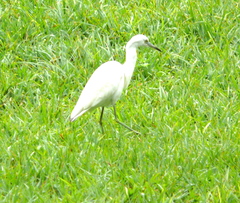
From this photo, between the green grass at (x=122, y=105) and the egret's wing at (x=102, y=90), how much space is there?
304mm

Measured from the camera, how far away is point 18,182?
5328 millimetres

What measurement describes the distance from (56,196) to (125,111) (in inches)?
70.8

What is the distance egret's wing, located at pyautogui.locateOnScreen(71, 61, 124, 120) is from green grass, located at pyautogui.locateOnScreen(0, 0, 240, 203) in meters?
0.30

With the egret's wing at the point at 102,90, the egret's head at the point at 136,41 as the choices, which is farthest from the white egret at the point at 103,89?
the egret's head at the point at 136,41

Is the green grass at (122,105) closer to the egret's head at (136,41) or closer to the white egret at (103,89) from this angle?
the white egret at (103,89)

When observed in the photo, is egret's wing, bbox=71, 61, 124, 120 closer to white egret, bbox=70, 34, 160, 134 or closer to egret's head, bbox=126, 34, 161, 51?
white egret, bbox=70, 34, 160, 134

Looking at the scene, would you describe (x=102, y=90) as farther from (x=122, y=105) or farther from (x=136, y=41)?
(x=122, y=105)

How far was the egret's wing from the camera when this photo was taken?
19.8 ft

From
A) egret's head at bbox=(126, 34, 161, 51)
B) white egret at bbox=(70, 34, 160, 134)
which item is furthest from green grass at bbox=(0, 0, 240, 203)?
egret's head at bbox=(126, 34, 161, 51)

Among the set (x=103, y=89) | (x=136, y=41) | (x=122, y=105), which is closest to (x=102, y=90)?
(x=103, y=89)

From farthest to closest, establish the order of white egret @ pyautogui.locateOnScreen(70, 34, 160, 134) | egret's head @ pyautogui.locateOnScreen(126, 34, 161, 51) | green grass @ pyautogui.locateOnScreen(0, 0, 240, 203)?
1. egret's head @ pyautogui.locateOnScreen(126, 34, 161, 51)
2. white egret @ pyautogui.locateOnScreen(70, 34, 160, 134)
3. green grass @ pyautogui.locateOnScreen(0, 0, 240, 203)

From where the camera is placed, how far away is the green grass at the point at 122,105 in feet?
17.5

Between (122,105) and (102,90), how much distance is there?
84 centimetres

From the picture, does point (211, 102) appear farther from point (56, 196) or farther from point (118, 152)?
point (56, 196)
